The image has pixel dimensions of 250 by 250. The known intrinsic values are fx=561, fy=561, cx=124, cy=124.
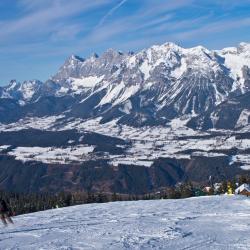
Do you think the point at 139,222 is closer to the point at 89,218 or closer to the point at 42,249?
the point at 89,218

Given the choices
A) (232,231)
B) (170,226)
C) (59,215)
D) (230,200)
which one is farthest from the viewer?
(230,200)

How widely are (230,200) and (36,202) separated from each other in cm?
10415

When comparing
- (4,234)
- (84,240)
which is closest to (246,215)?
(84,240)

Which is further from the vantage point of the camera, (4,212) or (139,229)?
(4,212)

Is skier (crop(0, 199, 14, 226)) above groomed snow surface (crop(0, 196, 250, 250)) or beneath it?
above

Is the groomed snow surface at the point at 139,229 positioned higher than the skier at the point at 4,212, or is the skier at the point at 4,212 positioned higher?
the skier at the point at 4,212

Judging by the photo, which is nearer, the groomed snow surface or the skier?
the groomed snow surface

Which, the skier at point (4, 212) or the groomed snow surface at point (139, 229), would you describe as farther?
the skier at point (4, 212)

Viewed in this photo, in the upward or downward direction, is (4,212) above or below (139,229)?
above

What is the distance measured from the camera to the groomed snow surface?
3494 cm

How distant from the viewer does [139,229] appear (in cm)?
4056

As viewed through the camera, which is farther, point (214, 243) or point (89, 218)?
point (89, 218)

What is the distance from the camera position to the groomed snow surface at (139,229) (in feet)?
115

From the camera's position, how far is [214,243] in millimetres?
34938
